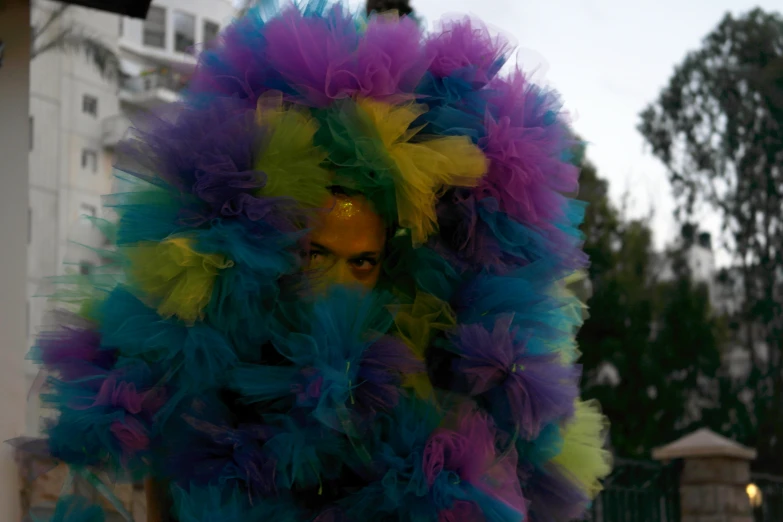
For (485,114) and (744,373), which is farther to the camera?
(744,373)

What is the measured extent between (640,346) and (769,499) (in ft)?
32.8

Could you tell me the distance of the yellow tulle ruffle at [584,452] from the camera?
203 centimetres

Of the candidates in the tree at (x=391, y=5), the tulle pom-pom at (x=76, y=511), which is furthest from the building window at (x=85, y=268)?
the tree at (x=391, y=5)

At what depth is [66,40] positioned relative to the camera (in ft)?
54.4

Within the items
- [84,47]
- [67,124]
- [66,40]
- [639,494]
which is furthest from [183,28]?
[639,494]

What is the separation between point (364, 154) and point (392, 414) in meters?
0.52

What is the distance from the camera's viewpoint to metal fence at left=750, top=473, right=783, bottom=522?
1051cm

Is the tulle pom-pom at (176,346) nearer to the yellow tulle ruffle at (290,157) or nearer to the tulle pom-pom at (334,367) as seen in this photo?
the tulle pom-pom at (334,367)

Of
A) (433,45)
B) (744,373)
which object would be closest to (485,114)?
(433,45)

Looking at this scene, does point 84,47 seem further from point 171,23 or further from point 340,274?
point 340,274

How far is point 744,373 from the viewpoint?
24422mm

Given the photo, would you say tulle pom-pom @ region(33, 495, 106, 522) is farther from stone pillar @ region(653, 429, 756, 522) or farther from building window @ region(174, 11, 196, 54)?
building window @ region(174, 11, 196, 54)

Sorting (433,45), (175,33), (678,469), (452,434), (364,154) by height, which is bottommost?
(678,469)

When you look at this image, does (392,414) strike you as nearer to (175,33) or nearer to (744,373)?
(744,373)
